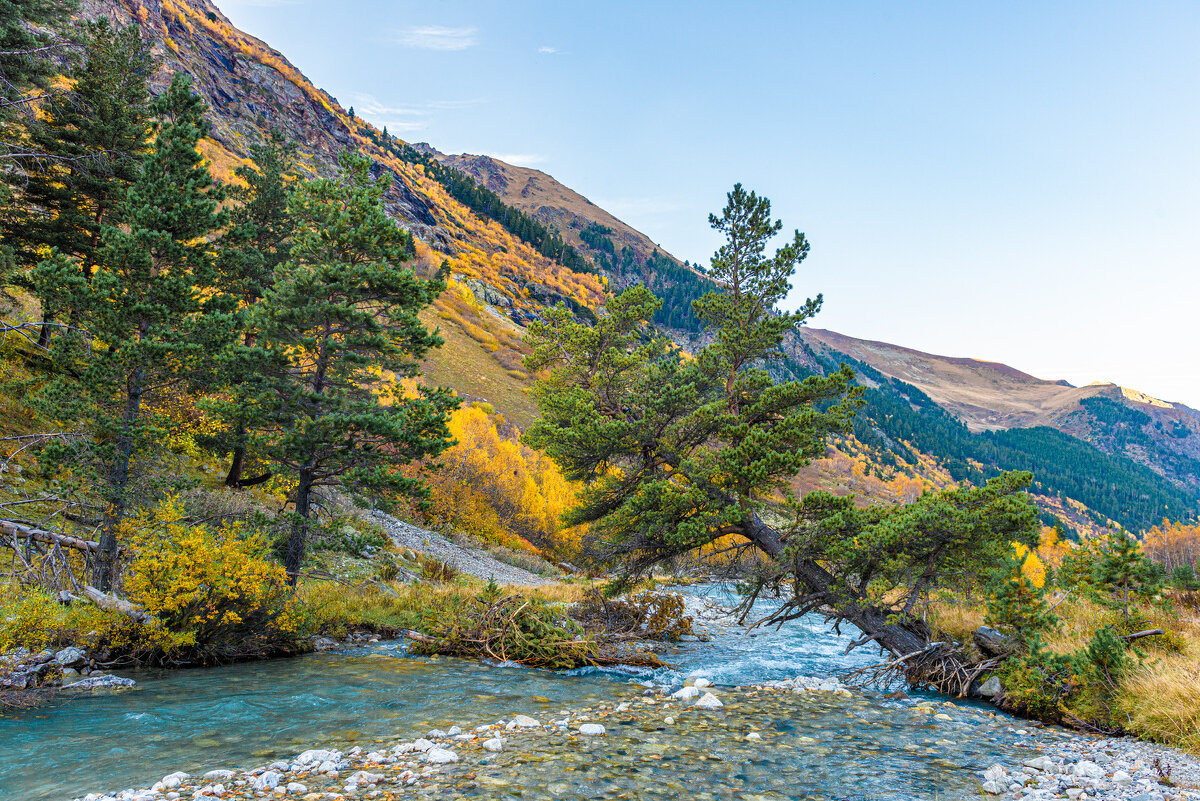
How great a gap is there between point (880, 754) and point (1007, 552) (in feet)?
19.9

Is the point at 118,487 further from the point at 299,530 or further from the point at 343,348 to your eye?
the point at 343,348

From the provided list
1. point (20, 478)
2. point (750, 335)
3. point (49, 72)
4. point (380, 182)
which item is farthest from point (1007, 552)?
point (49, 72)

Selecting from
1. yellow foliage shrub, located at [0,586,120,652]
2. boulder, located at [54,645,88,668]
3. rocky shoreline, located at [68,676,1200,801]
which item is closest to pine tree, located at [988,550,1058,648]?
rocky shoreline, located at [68,676,1200,801]

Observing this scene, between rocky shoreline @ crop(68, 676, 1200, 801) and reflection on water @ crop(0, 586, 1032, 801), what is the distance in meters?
0.47

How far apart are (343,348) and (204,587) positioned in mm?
6204

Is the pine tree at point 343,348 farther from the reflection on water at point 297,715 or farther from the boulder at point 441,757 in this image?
the boulder at point 441,757

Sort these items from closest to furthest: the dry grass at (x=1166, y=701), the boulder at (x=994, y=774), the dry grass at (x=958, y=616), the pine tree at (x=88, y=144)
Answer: the boulder at (x=994, y=774) < the dry grass at (x=1166, y=701) < the dry grass at (x=958, y=616) < the pine tree at (x=88, y=144)

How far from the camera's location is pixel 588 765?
5898 millimetres

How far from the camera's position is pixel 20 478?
14617 mm

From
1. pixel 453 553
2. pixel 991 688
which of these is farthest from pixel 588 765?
pixel 453 553

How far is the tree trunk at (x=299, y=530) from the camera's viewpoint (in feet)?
43.2

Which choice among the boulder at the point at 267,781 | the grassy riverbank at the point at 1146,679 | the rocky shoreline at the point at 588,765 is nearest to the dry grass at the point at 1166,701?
the grassy riverbank at the point at 1146,679

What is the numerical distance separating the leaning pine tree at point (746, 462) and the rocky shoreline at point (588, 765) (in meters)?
3.34

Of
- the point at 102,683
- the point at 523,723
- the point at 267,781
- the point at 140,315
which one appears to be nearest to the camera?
the point at 267,781
